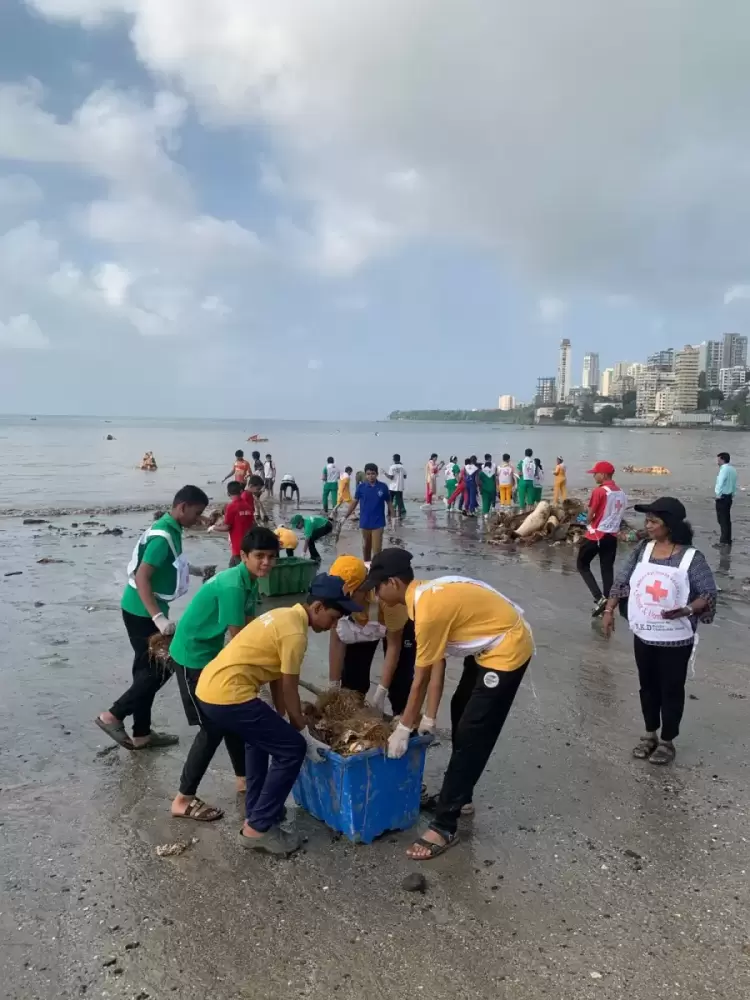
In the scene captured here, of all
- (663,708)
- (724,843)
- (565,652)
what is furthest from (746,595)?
(724,843)

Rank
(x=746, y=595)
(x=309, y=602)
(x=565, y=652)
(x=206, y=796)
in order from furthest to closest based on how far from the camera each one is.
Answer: (x=746, y=595), (x=565, y=652), (x=206, y=796), (x=309, y=602)

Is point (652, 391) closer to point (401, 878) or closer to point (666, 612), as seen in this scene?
point (666, 612)

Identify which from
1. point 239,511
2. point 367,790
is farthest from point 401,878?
point 239,511

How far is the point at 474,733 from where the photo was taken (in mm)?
3961

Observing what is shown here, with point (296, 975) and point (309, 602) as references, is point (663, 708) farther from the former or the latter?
point (296, 975)

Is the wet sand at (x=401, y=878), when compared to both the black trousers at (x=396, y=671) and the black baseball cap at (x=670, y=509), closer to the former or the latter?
the black trousers at (x=396, y=671)

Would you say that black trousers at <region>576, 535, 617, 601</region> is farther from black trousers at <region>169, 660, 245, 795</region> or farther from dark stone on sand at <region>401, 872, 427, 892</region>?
dark stone on sand at <region>401, 872, 427, 892</region>

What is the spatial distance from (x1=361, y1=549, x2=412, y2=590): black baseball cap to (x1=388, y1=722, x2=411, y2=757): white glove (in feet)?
2.63

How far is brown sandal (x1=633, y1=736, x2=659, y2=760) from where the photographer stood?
516 cm

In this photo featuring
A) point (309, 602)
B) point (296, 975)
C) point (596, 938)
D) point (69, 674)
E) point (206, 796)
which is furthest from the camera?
point (69, 674)

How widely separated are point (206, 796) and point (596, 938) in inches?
101

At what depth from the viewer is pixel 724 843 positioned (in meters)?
4.07

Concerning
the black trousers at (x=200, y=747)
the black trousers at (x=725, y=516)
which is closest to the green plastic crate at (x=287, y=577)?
the black trousers at (x=200, y=747)

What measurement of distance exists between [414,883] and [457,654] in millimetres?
1204
